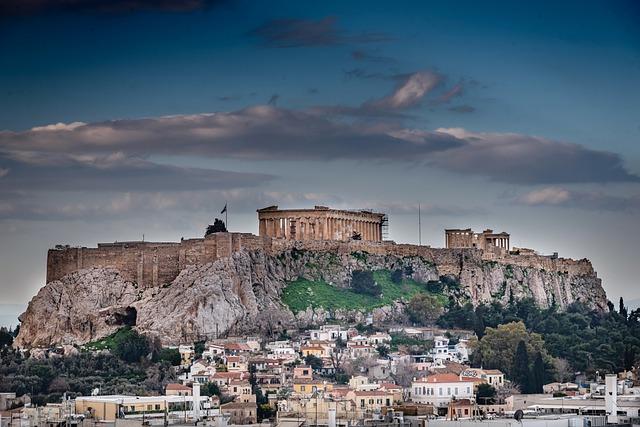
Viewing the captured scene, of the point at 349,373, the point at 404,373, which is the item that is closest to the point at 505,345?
the point at 404,373

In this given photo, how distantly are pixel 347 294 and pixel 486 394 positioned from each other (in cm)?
1926

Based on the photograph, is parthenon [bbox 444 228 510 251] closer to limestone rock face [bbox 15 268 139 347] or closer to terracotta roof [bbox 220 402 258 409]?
limestone rock face [bbox 15 268 139 347]

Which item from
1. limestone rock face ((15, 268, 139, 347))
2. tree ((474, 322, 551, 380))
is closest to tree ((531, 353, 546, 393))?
tree ((474, 322, 551, 380))

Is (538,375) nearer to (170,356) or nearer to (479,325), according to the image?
(479,325)

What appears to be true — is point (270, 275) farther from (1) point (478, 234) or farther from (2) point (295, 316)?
(1) point (478, 234)

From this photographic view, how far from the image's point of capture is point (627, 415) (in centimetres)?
5228

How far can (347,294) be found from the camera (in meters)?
89.2

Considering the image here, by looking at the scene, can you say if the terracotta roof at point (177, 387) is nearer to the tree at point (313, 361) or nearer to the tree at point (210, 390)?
the tree at point (210, 390)

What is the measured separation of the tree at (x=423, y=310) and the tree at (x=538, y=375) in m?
11.0

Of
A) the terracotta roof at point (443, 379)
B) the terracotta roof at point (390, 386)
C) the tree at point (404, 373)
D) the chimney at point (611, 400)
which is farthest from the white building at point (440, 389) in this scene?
the chimney at point (611, 400)

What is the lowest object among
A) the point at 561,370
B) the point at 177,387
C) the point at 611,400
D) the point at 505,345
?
the point at 611,400

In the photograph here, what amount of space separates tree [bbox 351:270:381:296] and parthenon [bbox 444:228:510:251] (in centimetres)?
662

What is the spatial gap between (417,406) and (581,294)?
37110 mm

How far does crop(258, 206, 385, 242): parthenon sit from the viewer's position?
3509 inches
